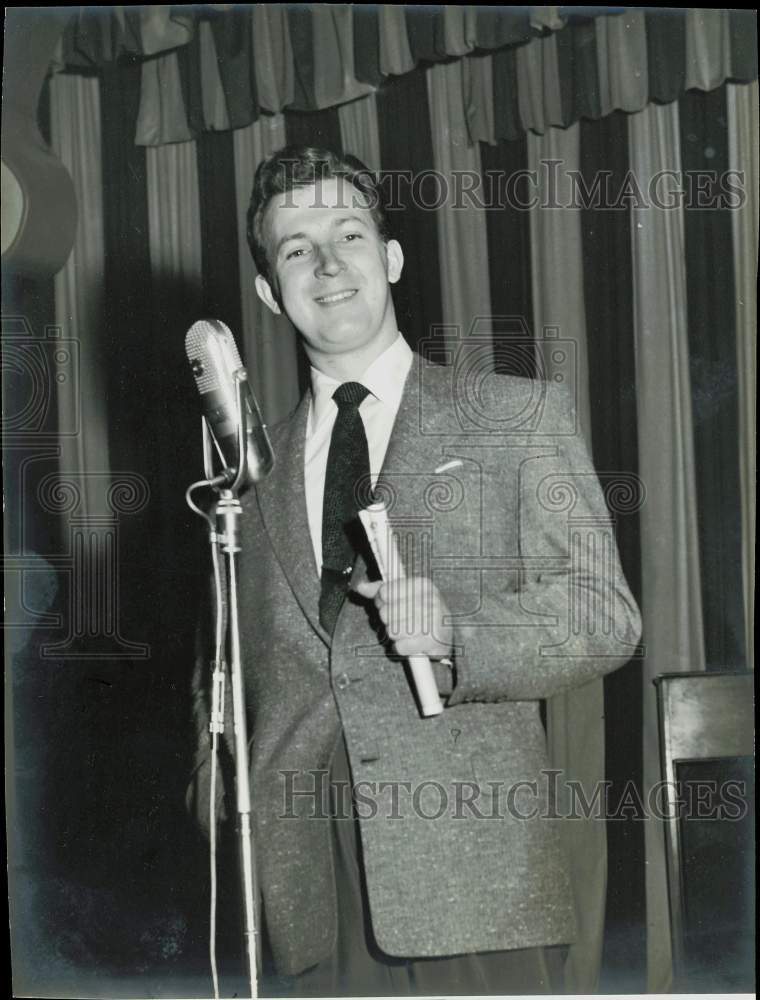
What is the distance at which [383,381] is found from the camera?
2.32 m

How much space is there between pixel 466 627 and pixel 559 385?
1.73 ft

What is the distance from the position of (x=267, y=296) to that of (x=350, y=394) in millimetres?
263

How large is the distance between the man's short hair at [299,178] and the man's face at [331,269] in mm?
13

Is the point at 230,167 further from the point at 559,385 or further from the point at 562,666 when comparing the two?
the point at 562,666

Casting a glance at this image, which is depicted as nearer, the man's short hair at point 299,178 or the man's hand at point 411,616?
the man's hand at point 411,616

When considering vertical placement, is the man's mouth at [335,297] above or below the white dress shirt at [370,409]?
above

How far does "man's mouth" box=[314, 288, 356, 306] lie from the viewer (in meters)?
2.30

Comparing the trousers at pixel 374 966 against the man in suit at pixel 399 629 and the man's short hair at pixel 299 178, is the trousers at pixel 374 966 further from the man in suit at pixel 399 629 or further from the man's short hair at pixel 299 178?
the man's short hair at pixel 299 178

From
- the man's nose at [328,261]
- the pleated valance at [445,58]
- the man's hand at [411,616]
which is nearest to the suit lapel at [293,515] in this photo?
the man's hand at [411,616]

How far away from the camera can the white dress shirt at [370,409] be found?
2.31 metres

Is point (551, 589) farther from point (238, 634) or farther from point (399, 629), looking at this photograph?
point (238, 634)

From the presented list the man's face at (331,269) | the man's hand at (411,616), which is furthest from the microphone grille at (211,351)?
the man's hand at (411,616)

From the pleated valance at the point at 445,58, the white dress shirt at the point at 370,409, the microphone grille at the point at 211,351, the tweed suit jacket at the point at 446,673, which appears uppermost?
the pleated valance at the point at 445,58

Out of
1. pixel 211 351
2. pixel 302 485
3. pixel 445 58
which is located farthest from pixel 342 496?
pixel 445 58
